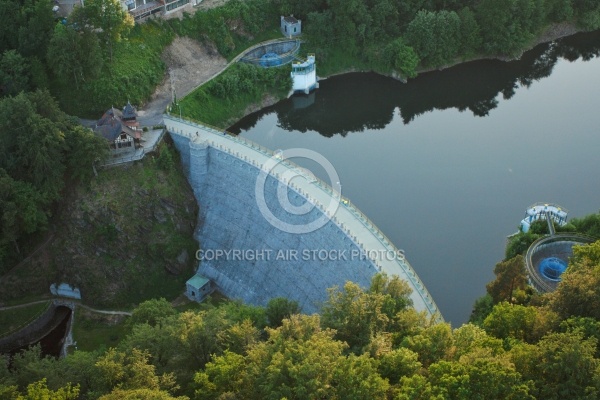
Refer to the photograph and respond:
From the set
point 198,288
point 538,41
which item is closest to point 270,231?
point 198,288

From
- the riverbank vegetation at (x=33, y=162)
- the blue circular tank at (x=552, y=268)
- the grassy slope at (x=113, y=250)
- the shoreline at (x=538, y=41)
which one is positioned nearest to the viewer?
the blue circular tank at (x=552, y=268)

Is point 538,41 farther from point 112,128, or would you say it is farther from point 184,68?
point 112,128

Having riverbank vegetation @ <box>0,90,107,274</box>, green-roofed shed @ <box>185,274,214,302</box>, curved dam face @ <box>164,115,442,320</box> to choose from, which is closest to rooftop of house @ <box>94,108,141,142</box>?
riverbank vegetation @ <box>0,90,107,274</box>

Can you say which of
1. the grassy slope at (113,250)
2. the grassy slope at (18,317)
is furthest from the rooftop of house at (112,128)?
the grassy slope at (18,317)

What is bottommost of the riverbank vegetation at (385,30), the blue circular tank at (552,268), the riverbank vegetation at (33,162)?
the riverbank vegetation at (33,162)

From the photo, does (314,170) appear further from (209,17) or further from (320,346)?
(320,346)

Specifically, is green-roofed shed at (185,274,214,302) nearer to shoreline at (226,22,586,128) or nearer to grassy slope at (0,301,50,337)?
grassy slope at (0,301,50,337)

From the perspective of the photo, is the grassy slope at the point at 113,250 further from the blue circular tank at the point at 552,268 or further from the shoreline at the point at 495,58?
the blue circular tank at the point at 552,268
